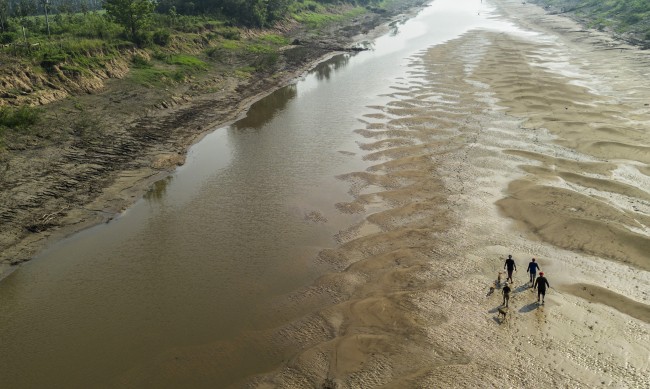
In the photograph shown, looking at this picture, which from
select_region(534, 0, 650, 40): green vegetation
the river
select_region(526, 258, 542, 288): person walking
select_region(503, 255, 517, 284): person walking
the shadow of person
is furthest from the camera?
select_region(534, 0, 650, 40): green vegetation

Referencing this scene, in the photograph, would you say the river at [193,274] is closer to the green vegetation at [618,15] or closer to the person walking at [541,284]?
the person walking at [541,284]

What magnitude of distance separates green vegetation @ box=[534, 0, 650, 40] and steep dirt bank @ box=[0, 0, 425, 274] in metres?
72.0

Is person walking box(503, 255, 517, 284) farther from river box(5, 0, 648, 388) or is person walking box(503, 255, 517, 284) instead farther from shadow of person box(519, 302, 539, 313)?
river box(5, 0, 648, 388)

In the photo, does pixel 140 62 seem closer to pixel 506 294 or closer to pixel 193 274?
pixel 193 274

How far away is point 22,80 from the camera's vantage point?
1609 inches

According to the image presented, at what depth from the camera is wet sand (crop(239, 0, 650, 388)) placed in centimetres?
1722

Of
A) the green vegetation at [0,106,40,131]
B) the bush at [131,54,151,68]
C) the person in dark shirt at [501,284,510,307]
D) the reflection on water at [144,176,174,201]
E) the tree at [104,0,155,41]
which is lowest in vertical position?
the person in dark shirt at [501,284,510,307]

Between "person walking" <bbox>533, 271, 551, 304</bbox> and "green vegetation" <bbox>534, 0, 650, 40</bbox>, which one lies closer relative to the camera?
"person walking" <bbox>533, 271, 551, 304</bbox>

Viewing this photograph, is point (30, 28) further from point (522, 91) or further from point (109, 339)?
point (522, 91)

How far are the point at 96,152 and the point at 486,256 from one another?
1134 inches

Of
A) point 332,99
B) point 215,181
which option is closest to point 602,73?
point 332,99

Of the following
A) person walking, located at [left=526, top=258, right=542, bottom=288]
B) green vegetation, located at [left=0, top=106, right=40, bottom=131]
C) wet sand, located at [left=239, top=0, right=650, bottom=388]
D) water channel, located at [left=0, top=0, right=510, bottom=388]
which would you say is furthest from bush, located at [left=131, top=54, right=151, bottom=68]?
person walking, located at [left=526, top=258, right=542, bottom=288]

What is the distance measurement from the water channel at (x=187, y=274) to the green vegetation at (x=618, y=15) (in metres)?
72.7

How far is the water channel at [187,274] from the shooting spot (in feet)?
59.6
